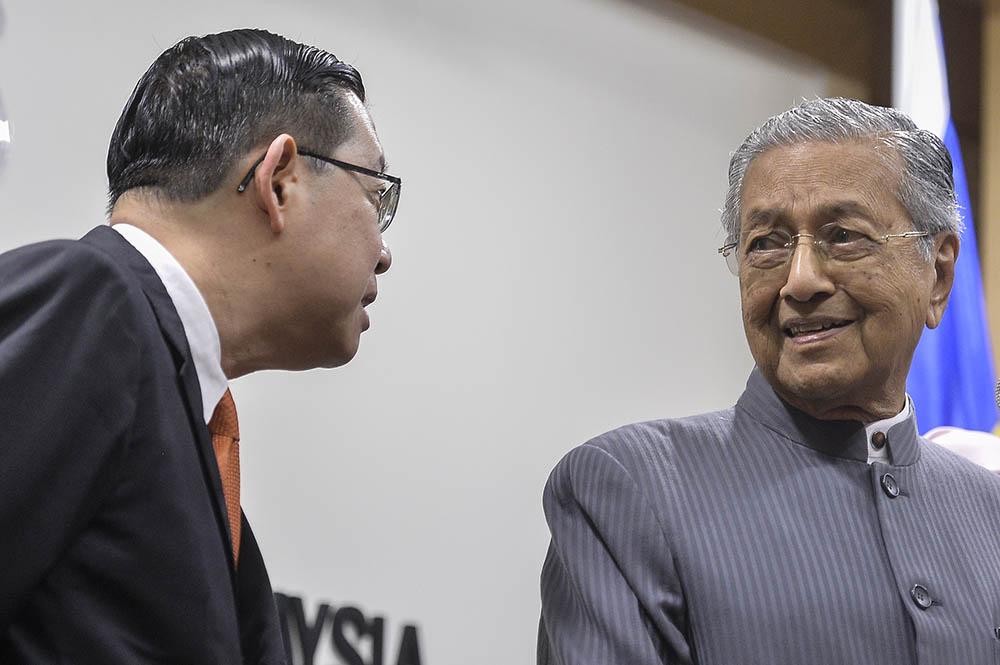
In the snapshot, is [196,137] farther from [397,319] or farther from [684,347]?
[684,347]

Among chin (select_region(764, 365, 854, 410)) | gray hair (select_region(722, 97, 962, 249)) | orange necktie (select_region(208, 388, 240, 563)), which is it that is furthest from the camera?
gray hair (select_region(722, 97, 962, 249))

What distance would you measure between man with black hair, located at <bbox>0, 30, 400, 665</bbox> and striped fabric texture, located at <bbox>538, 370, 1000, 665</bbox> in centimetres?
42

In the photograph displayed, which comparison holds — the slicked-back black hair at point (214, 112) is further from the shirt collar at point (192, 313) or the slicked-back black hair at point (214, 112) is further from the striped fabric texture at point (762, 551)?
the striped fabric texture at point (762, 551)

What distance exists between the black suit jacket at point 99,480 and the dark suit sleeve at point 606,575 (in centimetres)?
51

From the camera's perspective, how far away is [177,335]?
4.59ft

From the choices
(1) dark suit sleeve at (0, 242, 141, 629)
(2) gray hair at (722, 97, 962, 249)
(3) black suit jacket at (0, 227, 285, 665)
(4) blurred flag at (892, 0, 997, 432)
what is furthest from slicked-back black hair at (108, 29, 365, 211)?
(4) blurred flag at (892, 0, 997, 432)

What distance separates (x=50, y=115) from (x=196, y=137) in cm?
131

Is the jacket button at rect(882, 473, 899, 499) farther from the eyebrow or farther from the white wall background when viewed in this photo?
the white wall background

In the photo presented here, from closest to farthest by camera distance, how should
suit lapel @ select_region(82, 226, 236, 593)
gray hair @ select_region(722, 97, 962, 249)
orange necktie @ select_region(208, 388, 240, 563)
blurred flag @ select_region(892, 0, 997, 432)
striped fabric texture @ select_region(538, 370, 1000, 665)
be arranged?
suit lapel @ select_region(82, 226, 236, 593)
orange necktie @ select_region(208, 388, 240, 563)
striped fabric texture @ select_region(538, 370, 1000, 665)
gray hair @ select_region(722, 97, 962, 249)
blurred flag @ select_region(892, 0, 997, 432)

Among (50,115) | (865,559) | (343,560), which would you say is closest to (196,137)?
(865,559)

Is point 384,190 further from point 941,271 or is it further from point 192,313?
point 941,271

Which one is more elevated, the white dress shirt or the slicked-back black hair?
the slicked-back black hair

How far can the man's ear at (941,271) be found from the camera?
2.00 m

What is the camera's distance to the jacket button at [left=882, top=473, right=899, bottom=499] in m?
1.84
